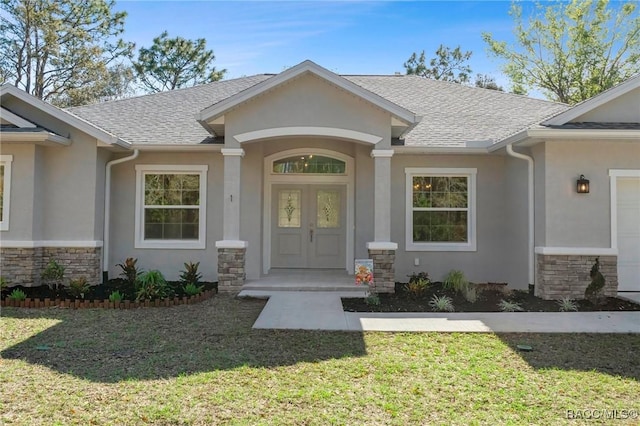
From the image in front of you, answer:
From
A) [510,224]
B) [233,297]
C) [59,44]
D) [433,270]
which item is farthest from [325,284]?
[59,44]

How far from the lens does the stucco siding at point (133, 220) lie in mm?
10477

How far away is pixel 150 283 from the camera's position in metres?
8.48

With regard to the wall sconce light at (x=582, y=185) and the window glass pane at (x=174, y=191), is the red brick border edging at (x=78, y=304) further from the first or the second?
the wall sconce light at (x=582, y=185)

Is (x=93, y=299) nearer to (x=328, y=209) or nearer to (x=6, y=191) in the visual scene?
(x=6, y=191)

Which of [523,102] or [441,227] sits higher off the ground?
[523,102]

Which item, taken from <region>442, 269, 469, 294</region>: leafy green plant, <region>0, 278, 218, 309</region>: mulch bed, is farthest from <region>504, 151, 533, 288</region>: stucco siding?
<region>0, 278, 218, 309</region>: mulch bed

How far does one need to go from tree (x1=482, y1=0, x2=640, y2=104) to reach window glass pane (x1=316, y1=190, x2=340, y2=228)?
74.7 ft

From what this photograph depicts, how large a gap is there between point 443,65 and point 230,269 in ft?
107

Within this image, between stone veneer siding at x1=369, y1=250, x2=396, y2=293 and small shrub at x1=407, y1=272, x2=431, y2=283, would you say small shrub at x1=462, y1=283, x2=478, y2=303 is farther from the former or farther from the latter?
stone veneer siding at x1=369, y1=250, x2=396, y2=293

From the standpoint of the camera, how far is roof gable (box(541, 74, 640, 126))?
879cm

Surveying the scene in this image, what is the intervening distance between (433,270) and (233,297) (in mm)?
4766

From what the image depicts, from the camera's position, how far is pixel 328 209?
37.7ft

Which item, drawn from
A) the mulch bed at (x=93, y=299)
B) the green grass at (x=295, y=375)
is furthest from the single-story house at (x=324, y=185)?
the green grass at (x=295, y=375)

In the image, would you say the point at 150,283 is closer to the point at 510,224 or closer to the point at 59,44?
the point at 510,224
